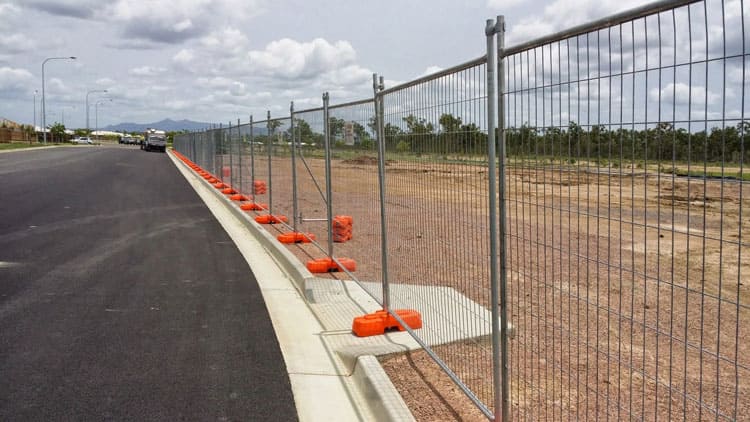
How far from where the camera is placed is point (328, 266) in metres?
9.24

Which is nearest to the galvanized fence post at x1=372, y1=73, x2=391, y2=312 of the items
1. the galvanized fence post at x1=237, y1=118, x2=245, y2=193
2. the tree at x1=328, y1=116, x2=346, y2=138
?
the tree at x1=328, y1=116, x2=346, y2=138

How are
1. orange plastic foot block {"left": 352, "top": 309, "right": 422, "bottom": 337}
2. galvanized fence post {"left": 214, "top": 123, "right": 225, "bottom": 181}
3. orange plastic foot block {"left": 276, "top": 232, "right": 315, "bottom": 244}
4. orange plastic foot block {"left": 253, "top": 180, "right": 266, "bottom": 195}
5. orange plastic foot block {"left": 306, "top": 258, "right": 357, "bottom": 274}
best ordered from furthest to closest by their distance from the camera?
galvanized fence post {"left": 214, "top": 123, "right": 225, "bottom": 181} < orange plastic foot block {"left": 253, "top": 180, "right": 266, "bottom": 195} < orange plastic foot block {"left": 276, "top": 232, "right": 315, "bottom": 244} < orange plastic foot block {"left": 306, "top": 258, "right": 357, "bottom": 274} < orange plastic foot block {"left": 352, "top": 309, "right": 422, "bottom": 337}

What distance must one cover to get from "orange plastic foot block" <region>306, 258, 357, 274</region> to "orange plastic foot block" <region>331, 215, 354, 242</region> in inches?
62.6

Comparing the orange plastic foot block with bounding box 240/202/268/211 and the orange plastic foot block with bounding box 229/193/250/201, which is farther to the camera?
the orange plastic foot block with bounding box 229/193/250/201

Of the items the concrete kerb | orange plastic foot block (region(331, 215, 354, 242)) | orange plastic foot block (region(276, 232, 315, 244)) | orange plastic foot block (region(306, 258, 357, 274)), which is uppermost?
orange plastic foot block (region(331, 215, 354, 242))

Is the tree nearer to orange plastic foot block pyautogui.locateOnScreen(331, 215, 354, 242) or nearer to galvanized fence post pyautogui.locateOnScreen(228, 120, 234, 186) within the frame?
orange plastic foot block pyautogui.locateOnScreen(331, 215, 354, 242)

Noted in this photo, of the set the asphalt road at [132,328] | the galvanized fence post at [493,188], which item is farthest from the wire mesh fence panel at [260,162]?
the galvanized fence post at [493,188]

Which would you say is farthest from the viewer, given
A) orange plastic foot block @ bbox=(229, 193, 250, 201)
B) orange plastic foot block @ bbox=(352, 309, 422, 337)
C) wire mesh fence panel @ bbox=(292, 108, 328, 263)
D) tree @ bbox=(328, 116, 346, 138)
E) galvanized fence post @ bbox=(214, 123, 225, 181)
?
galvanized fence post @ bbox=(214, 123, 225, 181)

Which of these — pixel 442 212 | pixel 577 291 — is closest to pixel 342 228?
pixel 442 212

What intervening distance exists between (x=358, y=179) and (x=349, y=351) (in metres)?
2.70

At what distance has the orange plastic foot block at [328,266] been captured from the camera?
9.10 m

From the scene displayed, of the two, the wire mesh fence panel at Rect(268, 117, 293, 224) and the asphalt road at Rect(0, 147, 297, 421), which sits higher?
the wire mesh fence panel at Rect(268, 117, 293, 224)

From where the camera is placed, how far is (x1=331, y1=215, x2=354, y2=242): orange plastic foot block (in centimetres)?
1098

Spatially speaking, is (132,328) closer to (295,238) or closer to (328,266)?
(328,266)
